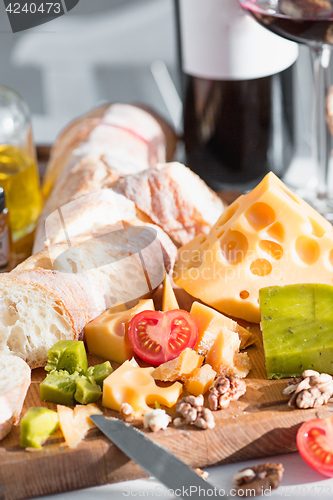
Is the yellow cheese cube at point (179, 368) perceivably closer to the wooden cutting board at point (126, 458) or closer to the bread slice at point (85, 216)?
the wooden cutting board at point (126, 458)

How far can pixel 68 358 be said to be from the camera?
966 millimetres

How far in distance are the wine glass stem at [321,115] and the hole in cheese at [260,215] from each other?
500 millimetres

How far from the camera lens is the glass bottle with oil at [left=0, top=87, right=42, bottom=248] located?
4.97 feet

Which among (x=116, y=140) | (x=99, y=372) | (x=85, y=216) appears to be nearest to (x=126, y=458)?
(x=99, y=372)

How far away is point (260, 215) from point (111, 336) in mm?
406

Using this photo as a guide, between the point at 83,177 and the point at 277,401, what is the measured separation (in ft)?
2.61

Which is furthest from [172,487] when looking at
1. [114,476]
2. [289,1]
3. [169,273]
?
[289,1]

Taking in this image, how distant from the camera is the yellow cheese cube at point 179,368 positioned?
94 centimetres

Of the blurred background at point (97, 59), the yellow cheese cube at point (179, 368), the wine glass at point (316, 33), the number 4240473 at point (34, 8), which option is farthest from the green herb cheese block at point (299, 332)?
the blurred background at point (97, 59)

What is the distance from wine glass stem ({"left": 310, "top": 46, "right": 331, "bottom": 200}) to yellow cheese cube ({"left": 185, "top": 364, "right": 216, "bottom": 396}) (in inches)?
32.2

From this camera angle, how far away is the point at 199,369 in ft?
3.10

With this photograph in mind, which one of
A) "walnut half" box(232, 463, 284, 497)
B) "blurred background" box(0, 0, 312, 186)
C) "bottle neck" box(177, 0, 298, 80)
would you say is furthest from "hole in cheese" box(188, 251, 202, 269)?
"blurred background" box(0, 0, 312, 186)

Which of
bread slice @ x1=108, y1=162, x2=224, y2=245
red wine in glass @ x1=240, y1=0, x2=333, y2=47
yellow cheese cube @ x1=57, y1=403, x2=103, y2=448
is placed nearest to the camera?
yellow cheese cube @ x1=57, y1=403, x2=103, y2=448

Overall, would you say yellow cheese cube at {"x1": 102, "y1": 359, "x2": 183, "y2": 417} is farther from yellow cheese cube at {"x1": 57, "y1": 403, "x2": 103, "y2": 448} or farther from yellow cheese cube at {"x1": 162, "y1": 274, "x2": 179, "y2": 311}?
yellow cheese cube at {"x1": 162, "y1": 274, "x2": 179, "y2": 311}
